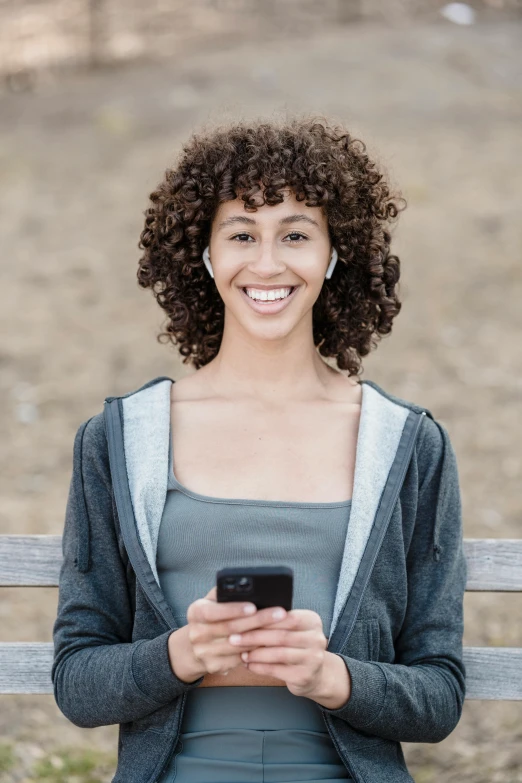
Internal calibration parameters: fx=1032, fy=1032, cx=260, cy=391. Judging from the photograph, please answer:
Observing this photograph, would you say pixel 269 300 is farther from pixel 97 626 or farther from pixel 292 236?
pixel 97 626

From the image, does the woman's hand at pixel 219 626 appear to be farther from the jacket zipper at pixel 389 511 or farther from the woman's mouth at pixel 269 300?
the woman's mouth at pixel 269 300

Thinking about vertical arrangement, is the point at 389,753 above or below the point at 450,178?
below

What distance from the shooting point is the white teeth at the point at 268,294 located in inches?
92.8

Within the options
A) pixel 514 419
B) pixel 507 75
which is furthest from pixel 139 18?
pixel 514 419

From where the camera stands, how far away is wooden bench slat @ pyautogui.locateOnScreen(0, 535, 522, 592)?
104 inches

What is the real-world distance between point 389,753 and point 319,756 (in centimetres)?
18

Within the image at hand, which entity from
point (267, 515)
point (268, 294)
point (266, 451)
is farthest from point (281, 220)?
point (267, 515)

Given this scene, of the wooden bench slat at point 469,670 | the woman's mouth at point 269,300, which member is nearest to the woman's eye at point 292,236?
the woman's mouth at point 269,300

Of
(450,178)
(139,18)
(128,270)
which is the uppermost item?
(139,18)

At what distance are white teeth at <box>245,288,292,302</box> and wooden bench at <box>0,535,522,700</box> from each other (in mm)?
824

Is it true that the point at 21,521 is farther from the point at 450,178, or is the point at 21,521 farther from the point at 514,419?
the point at 450,178

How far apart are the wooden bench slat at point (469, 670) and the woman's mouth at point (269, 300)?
41.4 inches

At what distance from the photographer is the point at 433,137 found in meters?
8.79

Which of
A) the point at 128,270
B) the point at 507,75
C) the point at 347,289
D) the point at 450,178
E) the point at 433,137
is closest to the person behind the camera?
the point at 347,289
